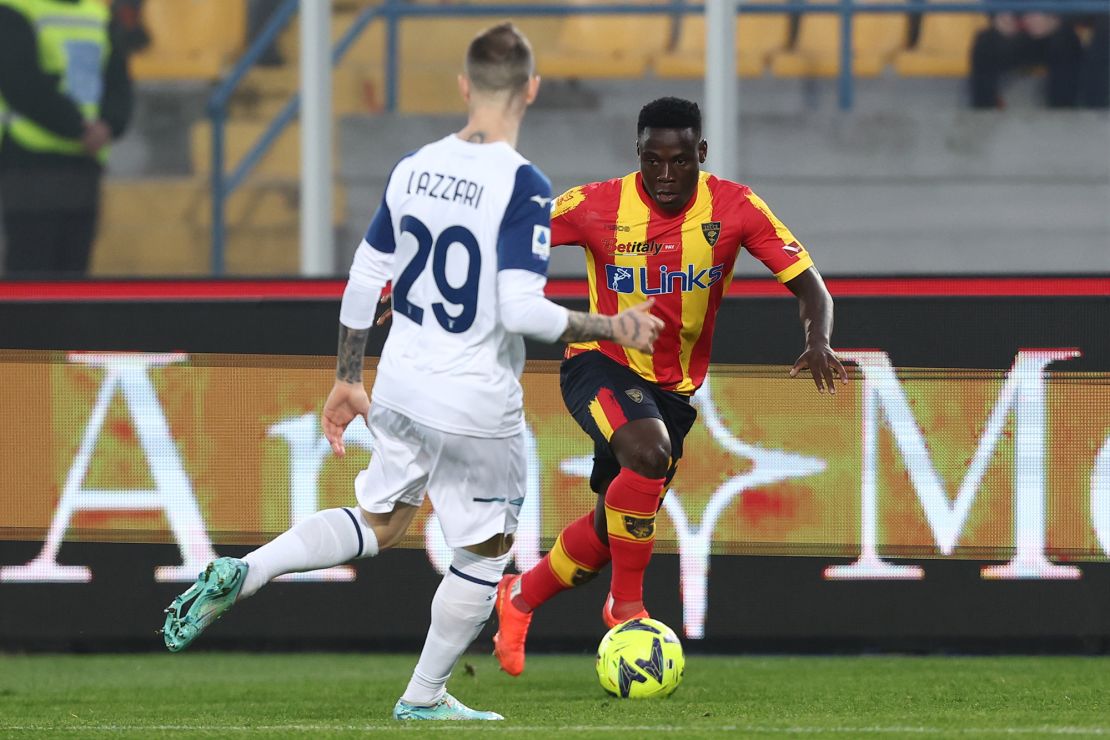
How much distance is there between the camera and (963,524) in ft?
22.0

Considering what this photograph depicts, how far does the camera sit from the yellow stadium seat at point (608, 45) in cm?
1014

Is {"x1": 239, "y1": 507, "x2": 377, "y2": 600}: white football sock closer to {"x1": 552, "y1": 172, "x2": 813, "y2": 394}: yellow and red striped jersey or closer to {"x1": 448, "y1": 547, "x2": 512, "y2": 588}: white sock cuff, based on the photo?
{"x1": 448, "y1": 547, "x2": 512, "y2": 588}: white sock cuff

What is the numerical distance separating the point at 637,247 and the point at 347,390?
53.8 inches

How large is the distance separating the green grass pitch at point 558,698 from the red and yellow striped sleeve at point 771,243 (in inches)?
52.2

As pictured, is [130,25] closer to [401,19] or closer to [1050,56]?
[401,19]

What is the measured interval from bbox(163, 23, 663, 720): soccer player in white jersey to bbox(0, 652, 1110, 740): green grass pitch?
39cm

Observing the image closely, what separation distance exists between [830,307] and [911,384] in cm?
112

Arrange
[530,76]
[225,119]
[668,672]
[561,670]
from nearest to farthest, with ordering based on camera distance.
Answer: [530,76]
[668,672]
[561,670]
[225,119]

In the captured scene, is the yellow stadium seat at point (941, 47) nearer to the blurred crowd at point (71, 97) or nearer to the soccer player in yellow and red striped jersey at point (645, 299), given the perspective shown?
the blurred crowd at point (71, 97)

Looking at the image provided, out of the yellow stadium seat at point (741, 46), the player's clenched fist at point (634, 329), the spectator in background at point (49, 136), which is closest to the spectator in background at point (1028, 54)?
the yellow stadium seat at point (741, 46)

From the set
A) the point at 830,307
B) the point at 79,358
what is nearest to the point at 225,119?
the point at 79,358

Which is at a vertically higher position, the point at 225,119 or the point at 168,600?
the point at 225,119

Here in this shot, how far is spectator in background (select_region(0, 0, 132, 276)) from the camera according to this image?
945 cm

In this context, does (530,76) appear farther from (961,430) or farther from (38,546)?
(38,546)
